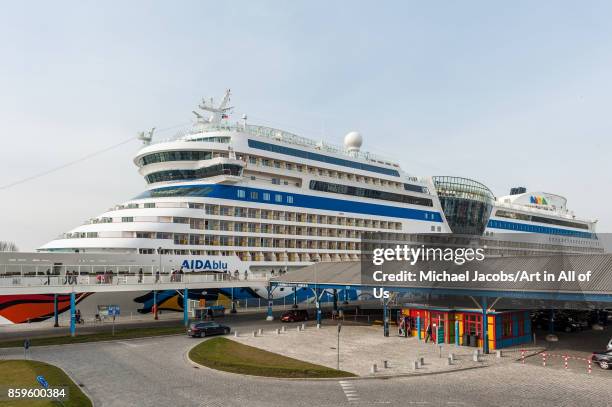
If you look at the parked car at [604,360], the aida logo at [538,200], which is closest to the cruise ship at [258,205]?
the aida logo at [538,200]

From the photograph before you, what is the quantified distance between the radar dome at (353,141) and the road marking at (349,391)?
5529cm

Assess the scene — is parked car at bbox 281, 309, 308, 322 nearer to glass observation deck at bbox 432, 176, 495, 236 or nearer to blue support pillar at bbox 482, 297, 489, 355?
blue support pillar at bbox 482, 297, 489, 355

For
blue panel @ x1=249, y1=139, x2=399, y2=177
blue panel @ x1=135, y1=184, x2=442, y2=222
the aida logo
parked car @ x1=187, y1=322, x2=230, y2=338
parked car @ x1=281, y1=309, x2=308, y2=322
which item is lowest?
parked car @ x1=281, y1=309, x2=308, y2=322

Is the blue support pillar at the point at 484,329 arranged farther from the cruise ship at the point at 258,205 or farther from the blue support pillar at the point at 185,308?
the cruise ship at the point at 258,205

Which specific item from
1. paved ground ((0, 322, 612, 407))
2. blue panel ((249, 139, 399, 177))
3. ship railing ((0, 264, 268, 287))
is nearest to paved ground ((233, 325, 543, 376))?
paved ground ((0, 322, 612, 407))

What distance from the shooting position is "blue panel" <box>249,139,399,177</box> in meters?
61.1

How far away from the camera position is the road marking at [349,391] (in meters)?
20.7

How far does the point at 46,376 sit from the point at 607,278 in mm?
31851

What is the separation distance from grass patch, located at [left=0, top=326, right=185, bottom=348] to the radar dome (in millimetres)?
44506

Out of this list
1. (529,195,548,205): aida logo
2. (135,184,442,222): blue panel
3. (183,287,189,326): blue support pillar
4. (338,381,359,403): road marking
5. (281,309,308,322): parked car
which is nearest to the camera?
(338,381,359,403): road marking

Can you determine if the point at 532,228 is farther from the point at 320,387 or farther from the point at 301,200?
the point at 320,387

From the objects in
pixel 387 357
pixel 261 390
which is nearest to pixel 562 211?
pixel 387 357

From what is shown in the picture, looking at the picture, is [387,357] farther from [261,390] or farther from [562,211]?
[562,211]

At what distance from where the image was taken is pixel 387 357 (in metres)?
29.8
